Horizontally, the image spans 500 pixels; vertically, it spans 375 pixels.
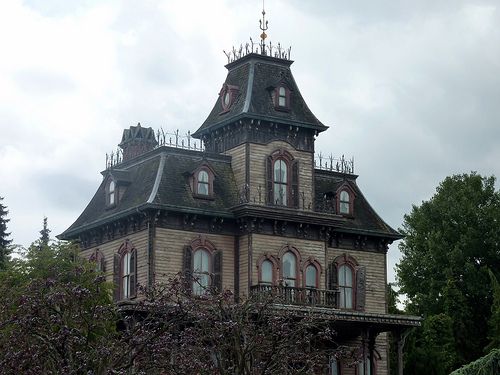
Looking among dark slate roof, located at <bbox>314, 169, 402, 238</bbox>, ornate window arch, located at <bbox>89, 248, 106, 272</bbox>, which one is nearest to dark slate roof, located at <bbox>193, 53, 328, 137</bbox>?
dark slate roof, located at <bbox>314, 169, 402, 238</bbox>

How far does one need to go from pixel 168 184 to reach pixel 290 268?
20.2 ft

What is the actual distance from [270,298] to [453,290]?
37.2 metres

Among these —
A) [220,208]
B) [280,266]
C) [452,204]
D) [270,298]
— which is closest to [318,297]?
[280,266]

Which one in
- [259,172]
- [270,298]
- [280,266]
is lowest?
[270,298]

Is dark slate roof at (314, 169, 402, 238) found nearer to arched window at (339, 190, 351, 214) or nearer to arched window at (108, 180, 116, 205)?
arched window at (339, 190, 351, 214)

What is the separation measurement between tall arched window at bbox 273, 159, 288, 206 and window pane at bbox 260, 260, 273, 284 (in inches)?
105

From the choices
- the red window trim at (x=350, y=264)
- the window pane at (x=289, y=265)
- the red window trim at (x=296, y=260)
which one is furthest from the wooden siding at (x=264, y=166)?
the red window trim at (x=350, y=264)

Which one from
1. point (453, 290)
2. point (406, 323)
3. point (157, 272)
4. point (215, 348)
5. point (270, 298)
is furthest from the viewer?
point (453, 290)

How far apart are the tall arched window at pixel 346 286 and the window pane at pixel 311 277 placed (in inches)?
94.8

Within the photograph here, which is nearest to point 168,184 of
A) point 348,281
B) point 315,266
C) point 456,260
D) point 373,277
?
point 315,266

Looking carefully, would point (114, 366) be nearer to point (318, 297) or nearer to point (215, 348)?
point (215, 348)

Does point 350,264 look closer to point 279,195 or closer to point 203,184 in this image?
point 279,195

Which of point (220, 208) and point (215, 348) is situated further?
point (220, 208)

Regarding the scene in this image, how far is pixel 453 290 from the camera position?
237ft
